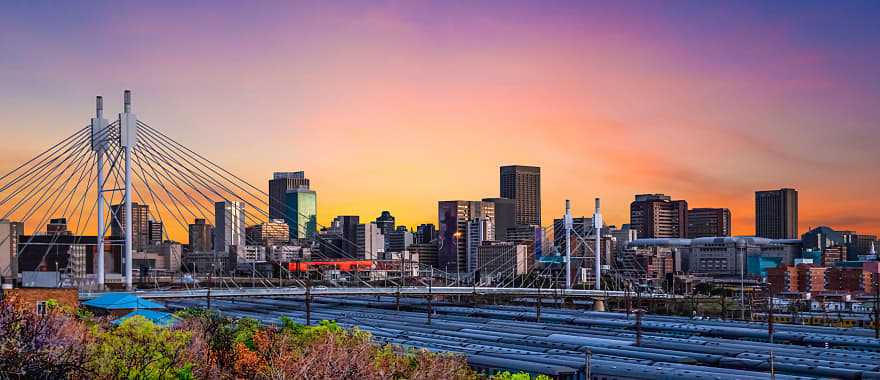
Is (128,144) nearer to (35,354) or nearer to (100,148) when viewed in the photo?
(100,148)

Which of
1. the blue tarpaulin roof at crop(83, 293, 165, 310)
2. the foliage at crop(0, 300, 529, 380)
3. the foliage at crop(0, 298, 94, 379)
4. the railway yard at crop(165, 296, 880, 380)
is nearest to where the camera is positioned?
the foliage at crop(0, 298, 94, 379)

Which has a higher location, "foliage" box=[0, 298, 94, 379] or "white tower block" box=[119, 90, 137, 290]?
"white tower block" box=[119, 90, 137, 290]

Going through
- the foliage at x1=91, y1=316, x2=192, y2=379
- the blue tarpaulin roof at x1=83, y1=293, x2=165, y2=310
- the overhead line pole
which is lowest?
the blue tarpaulin roof at x1=83, y1=293, x2=165, y2=310

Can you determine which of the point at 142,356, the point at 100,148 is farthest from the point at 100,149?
the point at 142,356

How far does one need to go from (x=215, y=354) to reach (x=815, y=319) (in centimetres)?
10221

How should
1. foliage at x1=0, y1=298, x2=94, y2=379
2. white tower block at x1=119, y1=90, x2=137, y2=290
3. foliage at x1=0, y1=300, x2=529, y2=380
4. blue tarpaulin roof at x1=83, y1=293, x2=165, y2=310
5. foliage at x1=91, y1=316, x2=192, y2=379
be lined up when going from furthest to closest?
1. white tower block at x1=119, y1=90, x2=137, y2=290
2. blue tarpaulin roof at x1=83, y1=293, x2=165, y2=310
3. foliage at x1=91, y1=316, x2=192, y2=379
4. foliage at x1=0, y1=300, x2=529, y2=380
5. foliage at x1=0, y1=298, x2=94, y2=379

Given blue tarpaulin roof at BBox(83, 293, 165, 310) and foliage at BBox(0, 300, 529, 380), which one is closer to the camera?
foliage at BBox(0, 300, 529, 380)

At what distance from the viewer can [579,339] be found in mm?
57156

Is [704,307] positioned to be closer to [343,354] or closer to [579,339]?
[579,339]

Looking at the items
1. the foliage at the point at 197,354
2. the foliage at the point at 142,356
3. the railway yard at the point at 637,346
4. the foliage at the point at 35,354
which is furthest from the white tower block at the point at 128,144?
the foliage at the point at 35,354

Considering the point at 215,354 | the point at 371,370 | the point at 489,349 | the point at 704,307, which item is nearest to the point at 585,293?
the point at 704,307

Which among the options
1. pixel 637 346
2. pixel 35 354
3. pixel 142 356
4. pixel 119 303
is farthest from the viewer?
pixel 119 303

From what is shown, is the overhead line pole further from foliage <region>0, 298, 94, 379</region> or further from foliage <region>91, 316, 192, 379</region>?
foliage <region>0, 298, 94, 379</region>

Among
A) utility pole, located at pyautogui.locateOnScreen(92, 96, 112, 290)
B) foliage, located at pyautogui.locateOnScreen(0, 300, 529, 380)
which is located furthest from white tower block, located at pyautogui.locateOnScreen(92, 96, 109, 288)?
foliage, located at pyautogui.locateOnScreen(0, 300, 529, 380)
